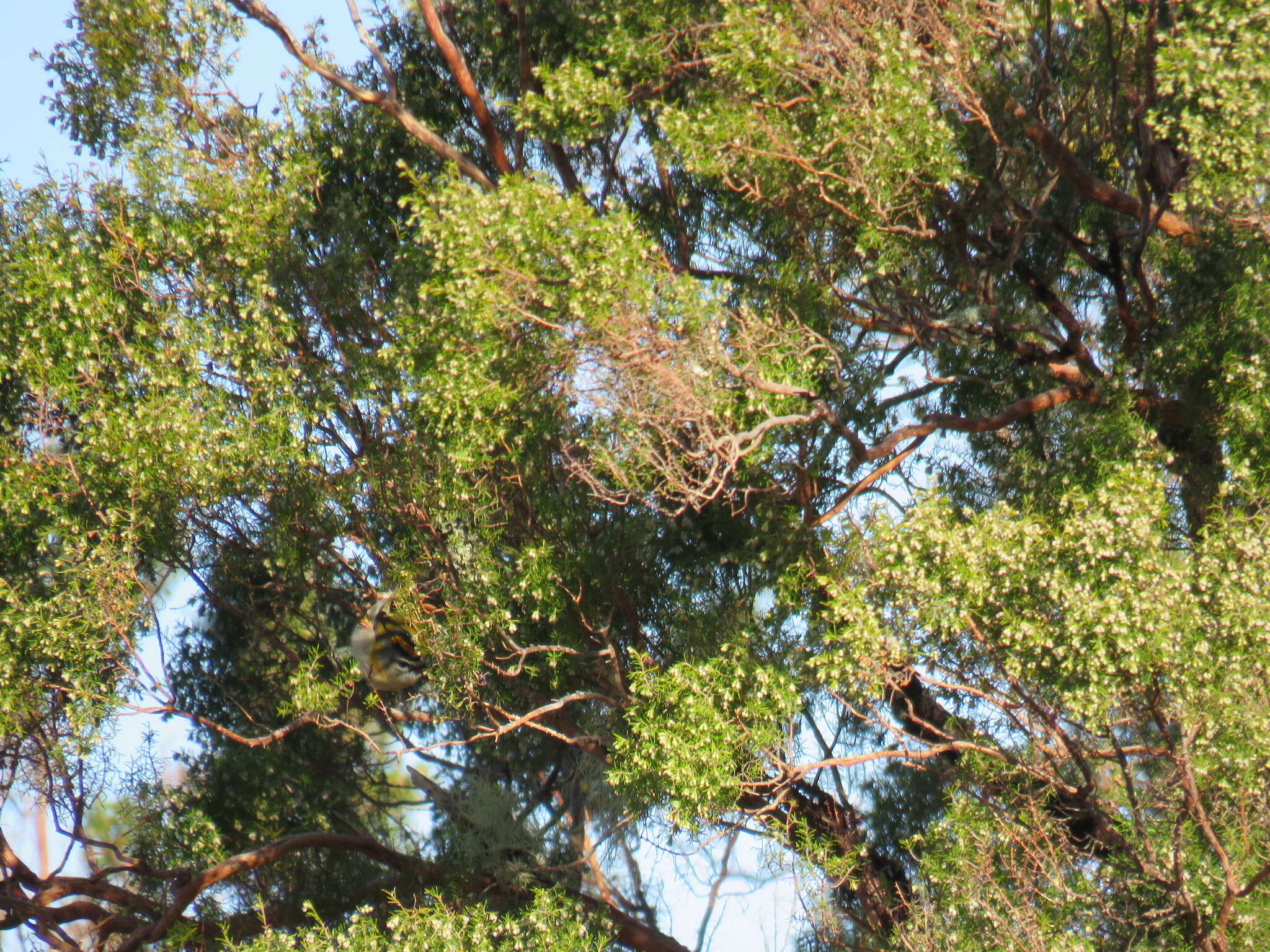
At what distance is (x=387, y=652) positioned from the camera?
9266mm

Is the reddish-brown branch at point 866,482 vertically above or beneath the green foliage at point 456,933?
above

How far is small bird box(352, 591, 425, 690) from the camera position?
916cm

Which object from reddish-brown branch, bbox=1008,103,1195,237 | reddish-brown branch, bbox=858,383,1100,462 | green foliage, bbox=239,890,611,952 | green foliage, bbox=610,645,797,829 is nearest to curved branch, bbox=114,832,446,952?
green foliage, bbox=239,890,611,952

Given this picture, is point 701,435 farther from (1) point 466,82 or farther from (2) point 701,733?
(1) point 466,82

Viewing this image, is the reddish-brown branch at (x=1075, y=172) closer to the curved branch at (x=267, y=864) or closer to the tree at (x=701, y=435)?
the tree at (x=701, y=435)

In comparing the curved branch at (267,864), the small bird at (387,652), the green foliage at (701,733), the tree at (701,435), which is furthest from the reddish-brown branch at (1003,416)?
the curved branch at (267,864)

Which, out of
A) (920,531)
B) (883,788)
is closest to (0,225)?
(920,531)

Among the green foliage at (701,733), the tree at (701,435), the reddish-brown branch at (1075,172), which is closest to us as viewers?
the tree at (701,435)

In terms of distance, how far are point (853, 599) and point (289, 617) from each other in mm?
6233

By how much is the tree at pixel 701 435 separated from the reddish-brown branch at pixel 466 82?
0.26 ft

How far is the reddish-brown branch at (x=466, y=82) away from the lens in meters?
9.88

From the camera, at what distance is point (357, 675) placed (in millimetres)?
9703

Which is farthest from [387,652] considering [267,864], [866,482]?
[866,482]

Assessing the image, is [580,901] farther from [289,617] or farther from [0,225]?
[0,225]
